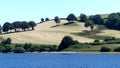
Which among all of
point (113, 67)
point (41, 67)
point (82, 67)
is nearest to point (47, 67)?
point (41, 67)

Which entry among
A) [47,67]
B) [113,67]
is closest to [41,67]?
[47,67]

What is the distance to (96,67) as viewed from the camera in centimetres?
10862

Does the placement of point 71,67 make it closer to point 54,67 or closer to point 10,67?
point 54,67

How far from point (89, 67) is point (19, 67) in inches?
697

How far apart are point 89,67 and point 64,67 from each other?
245 inches

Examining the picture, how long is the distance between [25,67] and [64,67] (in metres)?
9.81

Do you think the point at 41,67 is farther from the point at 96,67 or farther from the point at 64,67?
the point at 96,67

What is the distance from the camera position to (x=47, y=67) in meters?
111

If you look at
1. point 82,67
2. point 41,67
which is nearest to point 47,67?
point 41,67

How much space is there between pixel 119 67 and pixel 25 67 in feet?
76.6

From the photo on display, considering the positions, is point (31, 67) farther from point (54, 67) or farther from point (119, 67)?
point (119, 67)

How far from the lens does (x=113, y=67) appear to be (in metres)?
108

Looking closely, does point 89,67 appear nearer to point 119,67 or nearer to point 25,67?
point 119,67

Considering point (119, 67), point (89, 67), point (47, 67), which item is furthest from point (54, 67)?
point (119, 67)
